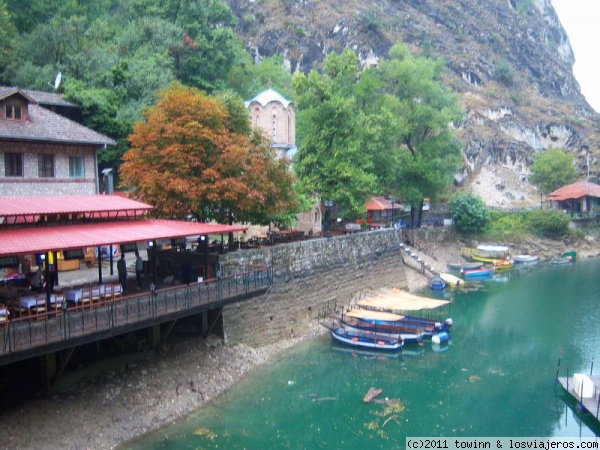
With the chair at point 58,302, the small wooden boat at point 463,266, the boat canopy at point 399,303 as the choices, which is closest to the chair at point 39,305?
the chair at point 58,302

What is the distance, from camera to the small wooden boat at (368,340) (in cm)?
3122

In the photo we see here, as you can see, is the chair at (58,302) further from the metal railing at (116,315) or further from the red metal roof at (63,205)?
the red metal roof at (63,205)

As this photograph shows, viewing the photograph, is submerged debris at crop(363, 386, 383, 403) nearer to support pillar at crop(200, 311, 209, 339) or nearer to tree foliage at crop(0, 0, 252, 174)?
support pillar at crop(200, 311, 209, 339)

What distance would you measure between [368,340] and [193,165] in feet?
43.6

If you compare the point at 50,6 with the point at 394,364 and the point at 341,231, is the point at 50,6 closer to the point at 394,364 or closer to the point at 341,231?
the point at 341,231

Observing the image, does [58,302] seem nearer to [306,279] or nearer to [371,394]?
[371,394]

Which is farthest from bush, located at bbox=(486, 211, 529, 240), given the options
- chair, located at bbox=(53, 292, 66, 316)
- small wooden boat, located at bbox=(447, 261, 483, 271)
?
chair, located at bbox=(53, 292, 66, 316)

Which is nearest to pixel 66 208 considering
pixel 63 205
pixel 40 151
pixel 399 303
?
pixel 63 205

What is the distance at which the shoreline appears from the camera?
19.4 meters

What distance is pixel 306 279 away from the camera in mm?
35281

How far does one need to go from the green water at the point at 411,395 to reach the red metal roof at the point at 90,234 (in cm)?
728

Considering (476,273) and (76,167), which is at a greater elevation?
(76,167)

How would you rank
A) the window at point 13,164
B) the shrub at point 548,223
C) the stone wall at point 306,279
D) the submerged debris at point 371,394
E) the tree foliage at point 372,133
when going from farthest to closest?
the shrub at point 548,223
the tree foliage at point 372,133
the window at point 13,164
the stone wall at point 306,279
the submerged debris at point 371,394

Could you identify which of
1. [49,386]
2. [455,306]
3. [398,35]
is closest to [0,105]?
[49,386]
